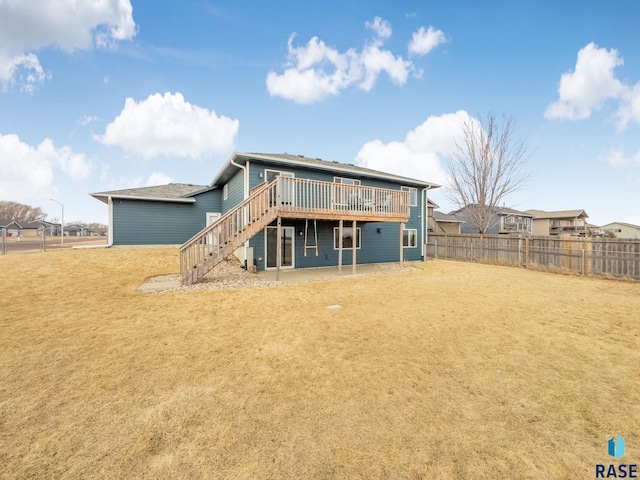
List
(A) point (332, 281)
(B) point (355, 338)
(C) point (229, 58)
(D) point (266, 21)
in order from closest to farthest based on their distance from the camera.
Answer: (B) point (355, 338)
(A) point (332, 281)
(D) point (266, 21)
(C) point (229, 58)

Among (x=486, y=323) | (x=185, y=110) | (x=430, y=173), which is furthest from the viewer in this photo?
(x=430, y=173)

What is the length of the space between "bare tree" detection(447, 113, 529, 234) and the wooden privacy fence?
3.72m

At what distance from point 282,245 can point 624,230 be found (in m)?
52.1

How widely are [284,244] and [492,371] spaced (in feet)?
32.0

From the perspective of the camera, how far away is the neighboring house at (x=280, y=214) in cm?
938

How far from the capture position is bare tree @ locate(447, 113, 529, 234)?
18.2m

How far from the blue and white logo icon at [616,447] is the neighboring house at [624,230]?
49.0 metres

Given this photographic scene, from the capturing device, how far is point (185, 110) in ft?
57.7

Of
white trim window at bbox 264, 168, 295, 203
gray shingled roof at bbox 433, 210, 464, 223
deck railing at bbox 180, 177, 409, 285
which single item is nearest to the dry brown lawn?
deck railing at bbox 180, 177, 409, 285

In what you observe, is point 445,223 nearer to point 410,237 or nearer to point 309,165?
point 410,237

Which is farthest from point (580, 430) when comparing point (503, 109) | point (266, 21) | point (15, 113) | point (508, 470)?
point (15, 113)

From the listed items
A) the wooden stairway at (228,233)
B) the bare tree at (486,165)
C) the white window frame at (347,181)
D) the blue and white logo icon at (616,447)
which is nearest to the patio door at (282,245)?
the wooden stairway at (228,233)

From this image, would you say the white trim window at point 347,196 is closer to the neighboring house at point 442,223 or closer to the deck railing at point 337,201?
the deck railing at point 337,201

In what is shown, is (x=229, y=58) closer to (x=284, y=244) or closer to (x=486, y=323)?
(x=284, y=244)
